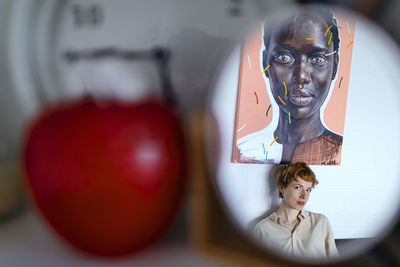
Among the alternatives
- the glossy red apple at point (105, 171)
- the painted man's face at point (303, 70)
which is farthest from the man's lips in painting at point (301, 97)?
the glossy red apple at point (105, 171)

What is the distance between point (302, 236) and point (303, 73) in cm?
9

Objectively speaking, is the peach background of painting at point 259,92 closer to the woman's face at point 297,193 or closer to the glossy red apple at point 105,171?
the woman's face at point 297,193

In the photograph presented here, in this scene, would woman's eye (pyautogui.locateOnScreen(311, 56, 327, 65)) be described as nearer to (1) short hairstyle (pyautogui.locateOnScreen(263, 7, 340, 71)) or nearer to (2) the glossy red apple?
(1) short hairstyle (pyautogui.locateOnScreen(263, 7, 340, 71))

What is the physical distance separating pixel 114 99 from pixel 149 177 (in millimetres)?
123

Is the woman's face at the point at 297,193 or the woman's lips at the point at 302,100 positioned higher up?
the woman's lips at the point at 302,100

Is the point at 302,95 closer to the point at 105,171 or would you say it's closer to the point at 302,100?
the point at 302,100

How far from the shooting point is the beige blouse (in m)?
0.17

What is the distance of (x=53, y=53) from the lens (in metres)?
0.54

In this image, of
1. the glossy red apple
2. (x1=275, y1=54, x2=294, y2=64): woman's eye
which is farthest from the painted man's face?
the glossy red apple

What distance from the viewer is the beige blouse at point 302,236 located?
17 cm

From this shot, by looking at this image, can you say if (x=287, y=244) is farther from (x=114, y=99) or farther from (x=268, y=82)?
(x=114, y=99)

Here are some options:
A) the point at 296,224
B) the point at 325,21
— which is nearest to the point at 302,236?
the point at 296,224

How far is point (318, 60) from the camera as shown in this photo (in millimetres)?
169

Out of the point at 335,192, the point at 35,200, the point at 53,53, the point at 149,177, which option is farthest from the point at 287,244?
the point at 53,53
